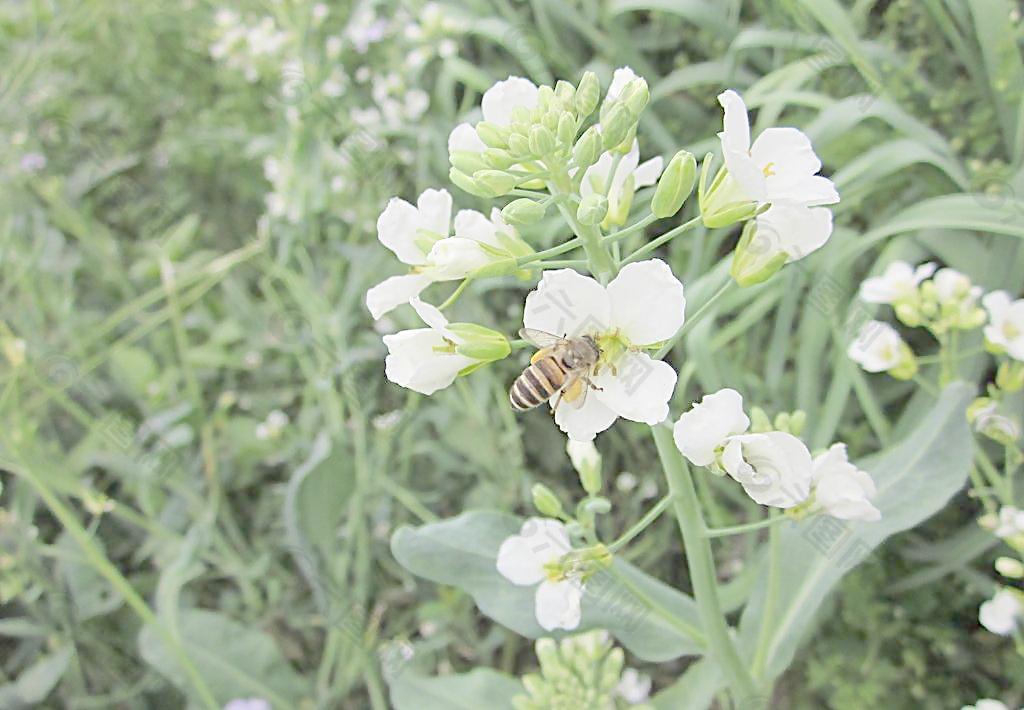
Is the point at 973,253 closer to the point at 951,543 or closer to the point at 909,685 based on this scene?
the point at 951,543

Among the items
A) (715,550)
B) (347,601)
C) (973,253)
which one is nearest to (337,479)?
(347,601)

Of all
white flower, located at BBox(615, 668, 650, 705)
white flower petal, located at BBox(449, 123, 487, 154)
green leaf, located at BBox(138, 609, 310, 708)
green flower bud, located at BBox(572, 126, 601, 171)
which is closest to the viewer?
green flower bud, located at BBox(572, 126, 601, 171)

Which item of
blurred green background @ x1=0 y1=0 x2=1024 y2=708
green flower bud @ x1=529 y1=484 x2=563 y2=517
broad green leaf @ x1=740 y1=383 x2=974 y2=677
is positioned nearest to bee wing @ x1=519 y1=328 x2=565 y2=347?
green flower bud @ x1=529 y1=484 x2=563 y2=517

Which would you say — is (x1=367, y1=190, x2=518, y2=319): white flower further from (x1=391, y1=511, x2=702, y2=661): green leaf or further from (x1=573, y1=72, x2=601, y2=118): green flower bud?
(x1=391, y1=511, x2=702, y2=661): green leaf

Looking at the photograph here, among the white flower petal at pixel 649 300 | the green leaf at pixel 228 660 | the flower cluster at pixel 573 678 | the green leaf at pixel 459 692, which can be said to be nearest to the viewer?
the white flower petal at pixel 649 300

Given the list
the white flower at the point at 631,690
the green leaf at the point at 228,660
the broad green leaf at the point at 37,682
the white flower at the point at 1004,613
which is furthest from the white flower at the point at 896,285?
the broad green leaf at the point at 37,682

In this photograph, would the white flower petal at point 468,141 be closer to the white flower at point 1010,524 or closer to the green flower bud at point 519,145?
the green flower bud at point 519,145
